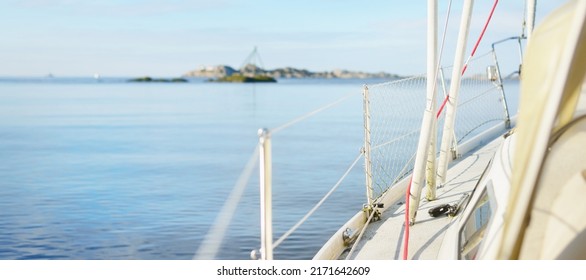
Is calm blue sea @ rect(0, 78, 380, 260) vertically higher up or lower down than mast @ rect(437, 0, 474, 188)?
lower down

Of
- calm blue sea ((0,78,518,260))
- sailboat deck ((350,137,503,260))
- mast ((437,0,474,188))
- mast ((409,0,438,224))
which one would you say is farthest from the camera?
calm blue sea ((0,78,518,260))

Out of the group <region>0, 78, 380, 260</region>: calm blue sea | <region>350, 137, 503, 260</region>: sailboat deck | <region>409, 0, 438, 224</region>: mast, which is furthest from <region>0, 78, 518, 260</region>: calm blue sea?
<region>350, 137, 503, 260</region>: sailboat deck

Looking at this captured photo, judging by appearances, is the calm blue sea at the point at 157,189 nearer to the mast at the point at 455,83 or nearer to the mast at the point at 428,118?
the mast at the point at 428,118

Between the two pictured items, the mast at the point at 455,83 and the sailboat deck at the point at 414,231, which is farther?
the mast at the point at 455,83

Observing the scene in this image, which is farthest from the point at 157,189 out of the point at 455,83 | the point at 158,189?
the point at 455,83

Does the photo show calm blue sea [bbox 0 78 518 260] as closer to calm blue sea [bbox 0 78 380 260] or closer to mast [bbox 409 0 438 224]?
calm blue sea [bbox 0 78 380 260]

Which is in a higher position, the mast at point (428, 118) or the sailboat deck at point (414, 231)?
the mast at point (428, 118)

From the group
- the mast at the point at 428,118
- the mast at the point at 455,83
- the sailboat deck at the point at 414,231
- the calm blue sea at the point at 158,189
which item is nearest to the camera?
the sailboat deck at the point at 414,231

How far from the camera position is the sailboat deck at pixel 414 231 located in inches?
178

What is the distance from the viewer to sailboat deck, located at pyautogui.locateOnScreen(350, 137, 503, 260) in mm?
4523

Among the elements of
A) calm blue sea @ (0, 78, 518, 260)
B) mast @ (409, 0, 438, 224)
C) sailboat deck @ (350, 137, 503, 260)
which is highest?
mast @ (409, 0, 438, 224)

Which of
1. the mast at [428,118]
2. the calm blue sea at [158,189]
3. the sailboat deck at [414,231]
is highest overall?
the mast at [428,118]

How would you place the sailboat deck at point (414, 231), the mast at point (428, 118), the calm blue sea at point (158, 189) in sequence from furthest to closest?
1. the calm blue sea at point (158, 189)
2. the mast at point (428, 118)
3. the sailboat deck at point (414, 231)

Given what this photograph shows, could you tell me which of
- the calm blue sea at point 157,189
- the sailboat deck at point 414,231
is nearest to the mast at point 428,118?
the sailboat deck at point 414,231
